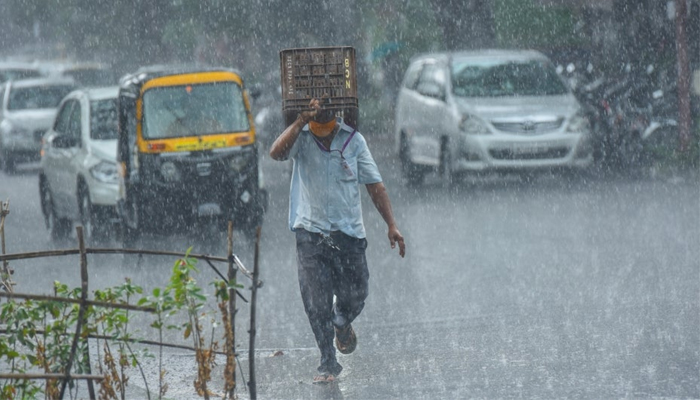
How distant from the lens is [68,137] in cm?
1411

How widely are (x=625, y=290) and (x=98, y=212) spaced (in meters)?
6.59

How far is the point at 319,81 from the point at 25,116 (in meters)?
18.9

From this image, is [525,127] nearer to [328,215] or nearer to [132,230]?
[132,230]

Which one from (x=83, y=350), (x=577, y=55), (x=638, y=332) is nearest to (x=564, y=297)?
(x=638, y=332)

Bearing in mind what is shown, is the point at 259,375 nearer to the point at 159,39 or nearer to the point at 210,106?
the point at 210,106

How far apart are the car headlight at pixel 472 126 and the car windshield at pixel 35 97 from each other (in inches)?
415

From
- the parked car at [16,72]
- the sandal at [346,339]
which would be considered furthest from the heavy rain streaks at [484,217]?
the parked car at [16,72]

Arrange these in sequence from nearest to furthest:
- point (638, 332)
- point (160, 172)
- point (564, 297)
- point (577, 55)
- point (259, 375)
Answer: point (259, 375)
point (638, 332)
point (564, 297)
point (160, 172)
point (577, 55)

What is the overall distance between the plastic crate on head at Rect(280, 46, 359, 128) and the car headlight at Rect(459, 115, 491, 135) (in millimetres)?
10356

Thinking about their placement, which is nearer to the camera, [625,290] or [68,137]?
[625,290]

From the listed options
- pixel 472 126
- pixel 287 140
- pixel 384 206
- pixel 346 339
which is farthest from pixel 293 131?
pixel 472 126

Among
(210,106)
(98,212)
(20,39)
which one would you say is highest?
(210,106)

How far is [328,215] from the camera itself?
7164mm

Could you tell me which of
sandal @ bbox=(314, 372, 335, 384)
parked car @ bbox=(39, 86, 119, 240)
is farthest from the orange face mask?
parked car @ bbox=(39, 86, 119, 240)
